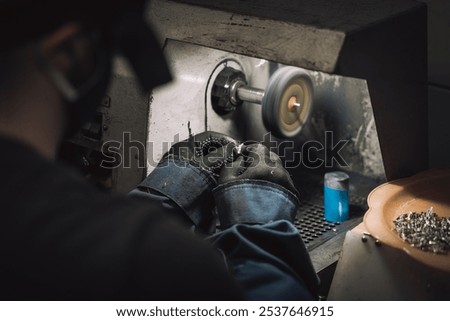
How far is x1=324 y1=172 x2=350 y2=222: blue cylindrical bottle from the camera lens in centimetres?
231

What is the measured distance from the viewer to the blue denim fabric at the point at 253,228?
4.92 feet

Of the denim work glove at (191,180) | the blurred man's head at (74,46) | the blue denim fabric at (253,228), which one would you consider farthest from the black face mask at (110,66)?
the denim work glove at (191,180)

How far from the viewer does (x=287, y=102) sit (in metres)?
2.41

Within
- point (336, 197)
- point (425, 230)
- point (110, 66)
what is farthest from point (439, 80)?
point (110, 66)

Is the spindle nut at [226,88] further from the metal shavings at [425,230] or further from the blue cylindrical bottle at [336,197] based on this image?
the metal shavings at [425,230]

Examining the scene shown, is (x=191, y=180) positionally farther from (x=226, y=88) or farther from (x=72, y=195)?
(x=72, y=195)

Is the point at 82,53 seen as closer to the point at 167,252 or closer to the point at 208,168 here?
the point at 167,252

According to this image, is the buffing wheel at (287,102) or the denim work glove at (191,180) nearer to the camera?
the denim work glove at (191,180)

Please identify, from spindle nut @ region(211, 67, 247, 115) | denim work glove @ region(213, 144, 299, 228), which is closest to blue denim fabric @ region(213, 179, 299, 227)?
denim work glove @ region(213, 144, 299, 228)

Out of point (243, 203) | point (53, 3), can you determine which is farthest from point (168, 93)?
point (53, 3)

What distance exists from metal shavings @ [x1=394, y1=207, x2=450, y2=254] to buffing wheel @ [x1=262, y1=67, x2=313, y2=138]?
636mm

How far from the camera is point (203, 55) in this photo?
2.31m

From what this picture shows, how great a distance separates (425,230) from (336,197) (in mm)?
522
